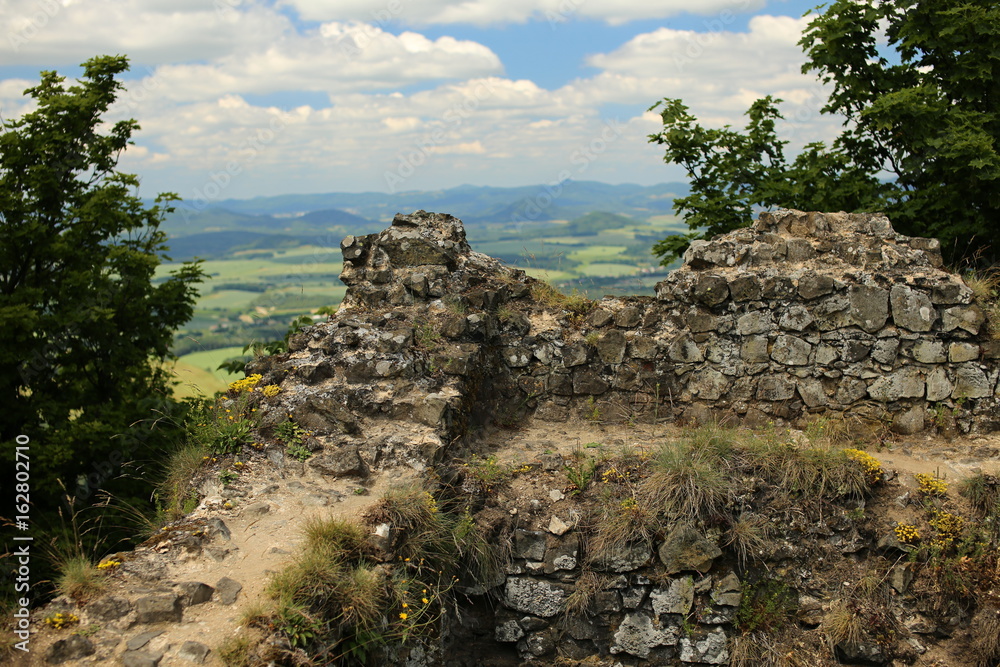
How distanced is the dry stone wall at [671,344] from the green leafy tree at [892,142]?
2188 mm

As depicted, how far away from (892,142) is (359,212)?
265 ft

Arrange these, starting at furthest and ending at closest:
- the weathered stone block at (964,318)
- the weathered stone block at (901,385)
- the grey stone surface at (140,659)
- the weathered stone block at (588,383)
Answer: the weathered stone block at (588,383) → the weathered stone block at (901,385) → the weathered stone block at (964,318) → the grey stone surface at (140,659)

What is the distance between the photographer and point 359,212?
86125mm

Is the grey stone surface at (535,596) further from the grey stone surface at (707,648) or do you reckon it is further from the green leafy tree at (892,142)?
the green leafy tree at (892,142)

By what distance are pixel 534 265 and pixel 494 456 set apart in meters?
3.47

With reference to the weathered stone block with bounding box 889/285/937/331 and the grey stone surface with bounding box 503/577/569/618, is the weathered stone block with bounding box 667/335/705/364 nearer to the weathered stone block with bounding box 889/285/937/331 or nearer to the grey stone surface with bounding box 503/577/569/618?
the weathered stone block with bounding box 889/285/937/331

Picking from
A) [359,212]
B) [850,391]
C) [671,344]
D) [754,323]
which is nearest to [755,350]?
[754,323]

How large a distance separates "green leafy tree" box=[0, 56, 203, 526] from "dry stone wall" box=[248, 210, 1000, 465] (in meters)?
4.42

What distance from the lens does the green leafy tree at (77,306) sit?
998cm

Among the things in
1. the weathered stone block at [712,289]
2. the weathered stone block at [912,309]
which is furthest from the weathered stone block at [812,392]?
the weathered stone block at [712,289]

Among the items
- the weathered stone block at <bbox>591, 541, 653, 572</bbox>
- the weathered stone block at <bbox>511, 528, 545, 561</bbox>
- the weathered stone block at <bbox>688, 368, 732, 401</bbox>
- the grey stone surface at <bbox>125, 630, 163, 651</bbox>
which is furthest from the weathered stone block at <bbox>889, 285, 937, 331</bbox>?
the grey stone surface at <bbox>125, 630, 163, 651</bbox>

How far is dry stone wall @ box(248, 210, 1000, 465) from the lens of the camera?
23.5ft

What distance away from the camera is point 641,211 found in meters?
87.5

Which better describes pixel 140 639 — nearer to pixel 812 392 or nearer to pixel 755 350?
pixel 755 350
